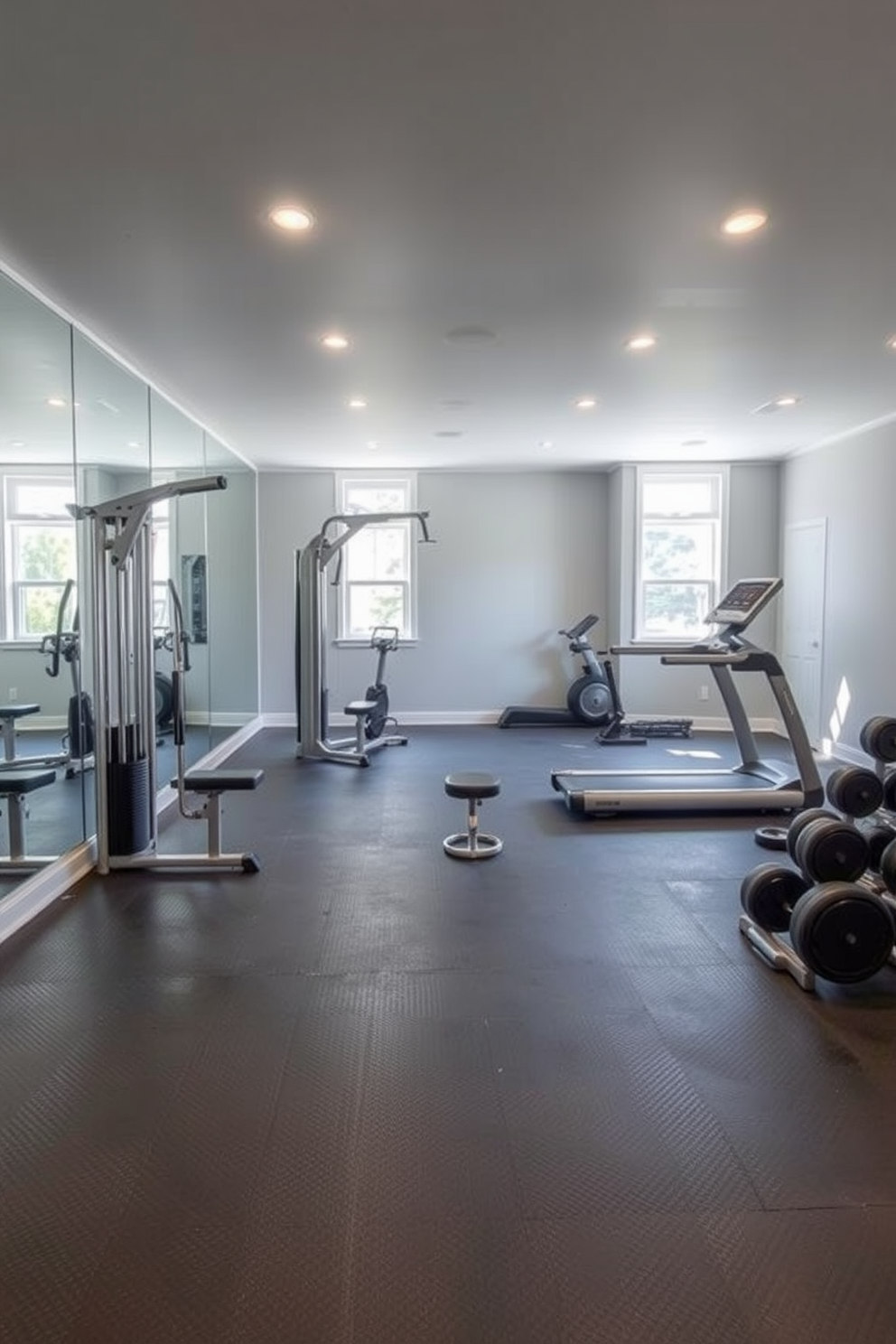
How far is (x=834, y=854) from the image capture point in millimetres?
2793

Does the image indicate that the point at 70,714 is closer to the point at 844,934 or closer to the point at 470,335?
the point at 470,335

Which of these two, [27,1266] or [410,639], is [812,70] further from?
[410,639]

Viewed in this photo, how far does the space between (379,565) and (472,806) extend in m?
4.63

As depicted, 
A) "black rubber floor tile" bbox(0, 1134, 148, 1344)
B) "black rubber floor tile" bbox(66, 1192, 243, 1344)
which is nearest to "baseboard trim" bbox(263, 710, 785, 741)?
"black rubber floor tile" bbox(0, 1134, 148, 1344)

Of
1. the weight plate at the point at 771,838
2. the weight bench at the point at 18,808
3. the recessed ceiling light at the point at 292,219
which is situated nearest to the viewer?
the recessed ceiling light at the point at 292,219

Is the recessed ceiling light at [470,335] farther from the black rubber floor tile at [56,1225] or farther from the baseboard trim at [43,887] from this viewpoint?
the black rubber floor tile at [56,1225]

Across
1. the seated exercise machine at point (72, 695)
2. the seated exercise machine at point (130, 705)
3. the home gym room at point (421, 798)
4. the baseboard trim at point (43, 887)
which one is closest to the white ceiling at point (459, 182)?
the home gym room at point (421, 798)

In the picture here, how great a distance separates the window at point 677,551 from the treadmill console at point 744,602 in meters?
2.58

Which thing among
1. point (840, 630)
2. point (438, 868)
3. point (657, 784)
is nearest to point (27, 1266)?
point (438, 868)

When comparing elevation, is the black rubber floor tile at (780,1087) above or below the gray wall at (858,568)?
below

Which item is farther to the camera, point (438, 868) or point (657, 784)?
point (657, 784)

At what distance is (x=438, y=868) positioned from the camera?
3.82 metres

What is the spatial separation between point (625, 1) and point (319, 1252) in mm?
2882

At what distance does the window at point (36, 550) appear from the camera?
3604mm
